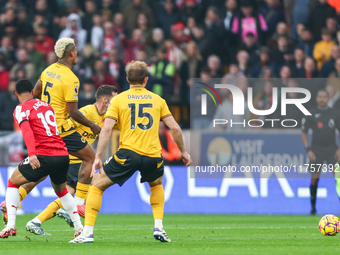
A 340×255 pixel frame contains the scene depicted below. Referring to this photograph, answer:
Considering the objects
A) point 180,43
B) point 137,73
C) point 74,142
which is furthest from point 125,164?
point 180,43

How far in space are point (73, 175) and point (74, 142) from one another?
128 centimetres

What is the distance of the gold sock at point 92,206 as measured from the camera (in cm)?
750

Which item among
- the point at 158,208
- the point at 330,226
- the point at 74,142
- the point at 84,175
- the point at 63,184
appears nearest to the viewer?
the point at 158,208

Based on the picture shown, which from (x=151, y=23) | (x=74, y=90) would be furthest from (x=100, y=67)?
(x=74, y=90)

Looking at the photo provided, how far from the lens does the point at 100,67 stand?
1702cm

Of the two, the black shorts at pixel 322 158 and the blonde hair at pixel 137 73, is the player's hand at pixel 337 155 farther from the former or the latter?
the blonde hair at pixel 137 73

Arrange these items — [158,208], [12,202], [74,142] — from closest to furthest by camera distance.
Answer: [158,208], [12,202], [74,142]

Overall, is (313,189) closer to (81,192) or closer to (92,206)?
(81,192)

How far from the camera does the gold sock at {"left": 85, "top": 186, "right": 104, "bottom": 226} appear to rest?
24.6 feet

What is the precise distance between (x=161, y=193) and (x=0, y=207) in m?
2.53

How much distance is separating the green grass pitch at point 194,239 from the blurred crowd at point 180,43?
4.23 meters

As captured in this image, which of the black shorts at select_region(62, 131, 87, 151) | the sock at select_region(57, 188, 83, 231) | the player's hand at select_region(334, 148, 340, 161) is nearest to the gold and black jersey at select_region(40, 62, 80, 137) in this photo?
the black shorts at select_region(62, 131, 87, 151)

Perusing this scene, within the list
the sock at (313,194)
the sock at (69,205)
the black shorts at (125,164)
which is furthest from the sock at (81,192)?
the sock at (313,194)

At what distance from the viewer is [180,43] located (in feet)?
58.0
